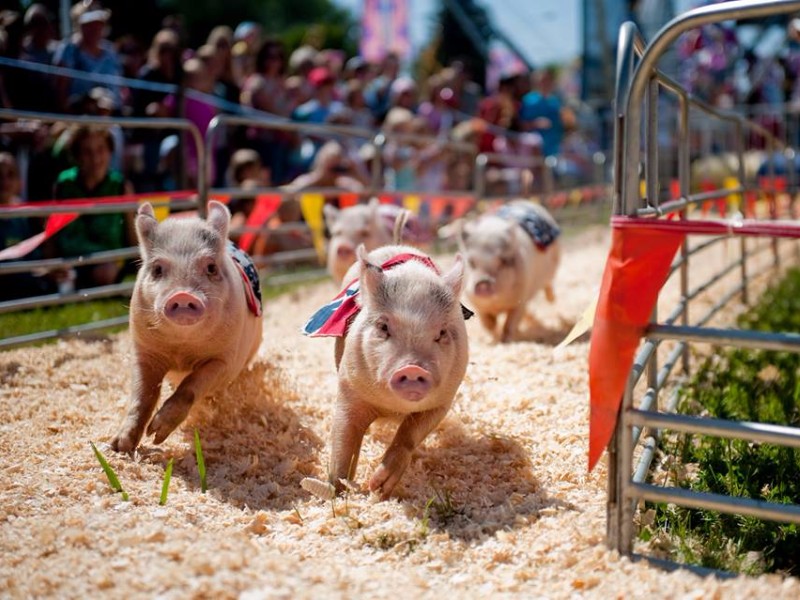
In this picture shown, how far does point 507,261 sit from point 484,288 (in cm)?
31

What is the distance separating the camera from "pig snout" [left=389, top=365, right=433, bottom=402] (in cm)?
282

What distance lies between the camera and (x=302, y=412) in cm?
396

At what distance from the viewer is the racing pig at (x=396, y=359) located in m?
2.96

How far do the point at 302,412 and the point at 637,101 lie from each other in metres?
2.14

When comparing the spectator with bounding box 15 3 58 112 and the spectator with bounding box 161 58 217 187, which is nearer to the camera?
the spectator with bounding box 15 3 58 112

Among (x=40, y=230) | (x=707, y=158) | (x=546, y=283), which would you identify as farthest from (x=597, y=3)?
(x=40, y=230)

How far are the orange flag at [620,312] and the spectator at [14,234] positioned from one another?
12.5ft

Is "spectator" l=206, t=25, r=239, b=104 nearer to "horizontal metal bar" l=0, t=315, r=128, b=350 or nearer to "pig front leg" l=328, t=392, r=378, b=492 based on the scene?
"horizontal metal bar" l=0, t=315, r=128, b=350

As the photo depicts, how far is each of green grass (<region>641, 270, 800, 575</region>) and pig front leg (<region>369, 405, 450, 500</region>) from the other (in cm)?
84

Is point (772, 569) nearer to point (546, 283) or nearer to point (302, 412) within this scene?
point (302, 412)

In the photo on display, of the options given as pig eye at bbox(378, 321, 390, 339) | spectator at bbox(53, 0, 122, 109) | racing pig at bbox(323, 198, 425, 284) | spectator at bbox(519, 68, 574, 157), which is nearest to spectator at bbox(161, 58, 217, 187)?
spectator at bbox(53, 0, 122, 109)

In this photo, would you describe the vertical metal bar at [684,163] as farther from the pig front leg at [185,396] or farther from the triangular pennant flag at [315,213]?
the triangular pennant flag at [315,213]

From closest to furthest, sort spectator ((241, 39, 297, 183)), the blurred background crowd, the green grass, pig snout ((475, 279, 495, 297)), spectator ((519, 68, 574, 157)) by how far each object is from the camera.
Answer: the green grass < pig snout ((475, 279, 495, 297)) < the blurred background crowd < spectator ((241, 39, 297, 183)) < spectator ((519, 68, 574, 157))

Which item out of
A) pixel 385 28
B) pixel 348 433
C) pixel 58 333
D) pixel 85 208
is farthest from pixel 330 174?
pixel 385 28
